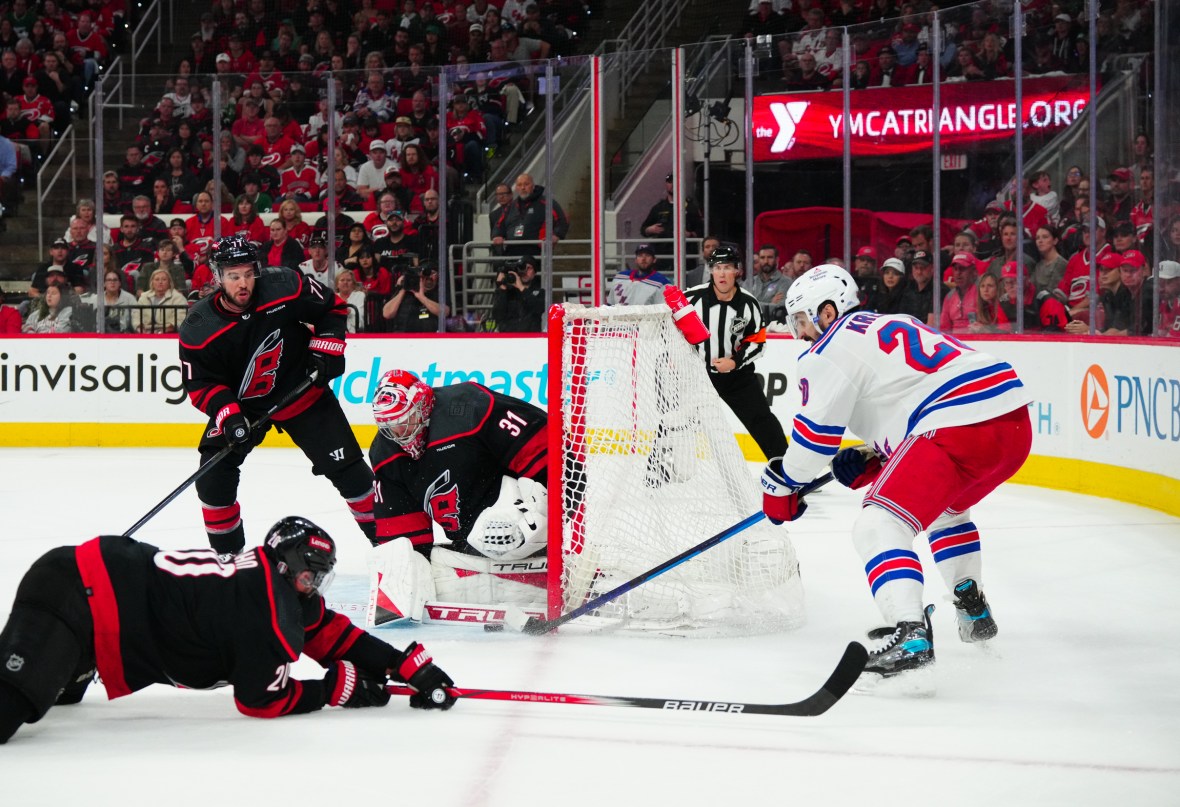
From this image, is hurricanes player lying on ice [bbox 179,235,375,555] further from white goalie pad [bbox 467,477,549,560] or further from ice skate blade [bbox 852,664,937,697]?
ice skate blade [bbox 852,664,937,697]

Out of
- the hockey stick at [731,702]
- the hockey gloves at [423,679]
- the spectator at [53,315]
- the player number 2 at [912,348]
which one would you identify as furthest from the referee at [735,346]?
the spectator at [53,315]

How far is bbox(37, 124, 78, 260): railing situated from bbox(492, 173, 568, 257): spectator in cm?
293

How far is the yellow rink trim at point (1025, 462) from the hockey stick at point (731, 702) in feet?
11.2

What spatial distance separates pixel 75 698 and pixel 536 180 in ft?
19.1

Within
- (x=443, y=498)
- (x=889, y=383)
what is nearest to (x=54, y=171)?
(x=443, y=498)

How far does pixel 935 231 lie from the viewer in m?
7.48

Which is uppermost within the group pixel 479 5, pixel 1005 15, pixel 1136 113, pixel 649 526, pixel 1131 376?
pixel 479 5

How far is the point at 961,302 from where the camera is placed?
736 cm

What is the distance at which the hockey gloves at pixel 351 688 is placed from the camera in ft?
9.60

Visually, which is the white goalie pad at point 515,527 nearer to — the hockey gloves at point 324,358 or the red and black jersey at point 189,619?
the hockey gloves at point 324,358

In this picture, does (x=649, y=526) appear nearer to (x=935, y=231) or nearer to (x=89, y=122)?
(x=935, y=231)

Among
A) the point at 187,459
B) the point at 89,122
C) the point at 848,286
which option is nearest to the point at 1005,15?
the point at 848,286

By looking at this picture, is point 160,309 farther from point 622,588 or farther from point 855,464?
point 855,464

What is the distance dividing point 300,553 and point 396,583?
112 centimetres
